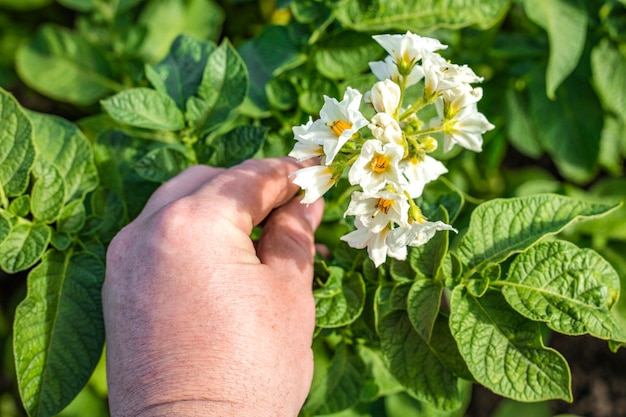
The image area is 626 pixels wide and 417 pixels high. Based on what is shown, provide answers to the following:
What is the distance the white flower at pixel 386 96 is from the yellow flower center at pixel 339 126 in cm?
6

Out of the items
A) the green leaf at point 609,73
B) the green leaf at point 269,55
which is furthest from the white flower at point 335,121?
the green leaf at point 609,73

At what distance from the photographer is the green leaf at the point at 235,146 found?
144cm

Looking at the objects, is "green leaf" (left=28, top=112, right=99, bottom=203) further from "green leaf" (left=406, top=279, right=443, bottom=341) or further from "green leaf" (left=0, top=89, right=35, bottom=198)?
"green leaf" (left=406, top=279, right=443, bottom=341)

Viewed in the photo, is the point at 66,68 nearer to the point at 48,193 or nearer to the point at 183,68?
the point at 183,68

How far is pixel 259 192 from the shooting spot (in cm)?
128

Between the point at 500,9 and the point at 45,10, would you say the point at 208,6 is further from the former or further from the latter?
the point at 500,9

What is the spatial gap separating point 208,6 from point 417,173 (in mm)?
1573

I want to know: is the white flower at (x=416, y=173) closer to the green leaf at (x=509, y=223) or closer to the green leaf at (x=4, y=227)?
the green leaf at (x=509, y=223)

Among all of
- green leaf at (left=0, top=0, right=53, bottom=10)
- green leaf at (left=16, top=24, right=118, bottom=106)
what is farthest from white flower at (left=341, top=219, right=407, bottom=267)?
green leaf at (left=0, top=0, right=53, bottom=10)

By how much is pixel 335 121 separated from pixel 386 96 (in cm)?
10

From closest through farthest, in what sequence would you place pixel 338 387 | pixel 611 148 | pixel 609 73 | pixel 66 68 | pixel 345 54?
pixel 338 387 → pixel 345 54 → pixel 609 73 → pixel 66 68 → pixel 611 148

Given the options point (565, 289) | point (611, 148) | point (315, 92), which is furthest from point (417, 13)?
point (611, 148)

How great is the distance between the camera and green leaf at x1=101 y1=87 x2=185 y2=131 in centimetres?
139

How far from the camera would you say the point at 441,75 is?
44.1 inches
